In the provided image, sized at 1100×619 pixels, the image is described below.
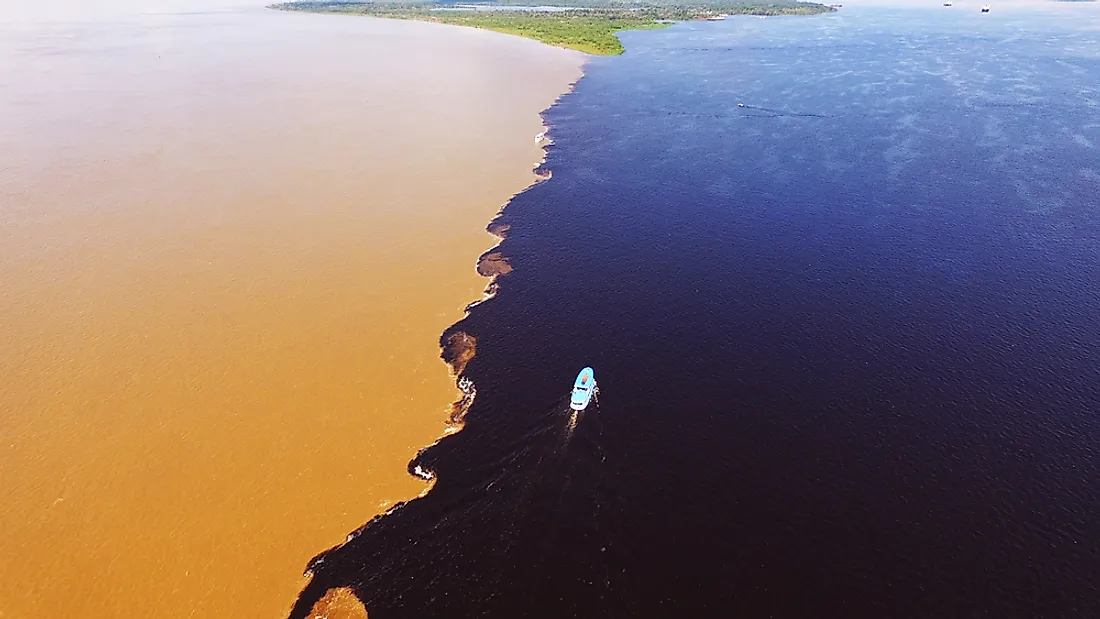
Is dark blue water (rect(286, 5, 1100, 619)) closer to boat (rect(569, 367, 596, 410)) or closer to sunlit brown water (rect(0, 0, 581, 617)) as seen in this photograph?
boat (rect(569, 367, 596, 410))

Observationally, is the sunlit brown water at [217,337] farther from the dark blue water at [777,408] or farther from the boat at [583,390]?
the boat at [583,390]

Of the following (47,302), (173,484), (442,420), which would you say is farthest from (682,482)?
(47,302)

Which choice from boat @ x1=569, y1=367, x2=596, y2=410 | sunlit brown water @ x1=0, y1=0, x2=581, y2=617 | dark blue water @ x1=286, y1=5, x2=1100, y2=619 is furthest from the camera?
boat @ x1=569, y1=367, x2=596, y2=410

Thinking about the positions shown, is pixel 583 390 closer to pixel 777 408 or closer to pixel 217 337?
pixel 777 408

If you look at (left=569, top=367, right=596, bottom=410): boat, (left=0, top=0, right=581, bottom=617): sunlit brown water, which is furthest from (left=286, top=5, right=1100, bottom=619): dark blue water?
(left=0, top=0, right=581, bottom=617): sunlit brown water

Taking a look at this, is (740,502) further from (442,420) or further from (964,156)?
(964,156)

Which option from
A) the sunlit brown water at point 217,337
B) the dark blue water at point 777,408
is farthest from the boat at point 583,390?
the sunlit brown water at point 217,337

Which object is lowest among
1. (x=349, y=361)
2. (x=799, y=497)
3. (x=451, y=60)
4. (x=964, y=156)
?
(x=799, y=497)
